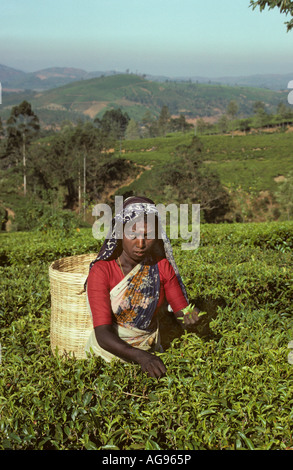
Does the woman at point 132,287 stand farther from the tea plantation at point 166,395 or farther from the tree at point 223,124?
the tree at point 223,124

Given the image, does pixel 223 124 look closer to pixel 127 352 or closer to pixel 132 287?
pixel 132 287

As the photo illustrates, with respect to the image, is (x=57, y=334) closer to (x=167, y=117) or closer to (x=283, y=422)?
(x=283, y=422)

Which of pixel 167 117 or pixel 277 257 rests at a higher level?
pixel 167 117

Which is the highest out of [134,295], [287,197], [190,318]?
[134,295]

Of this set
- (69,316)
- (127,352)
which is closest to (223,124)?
(69,316)

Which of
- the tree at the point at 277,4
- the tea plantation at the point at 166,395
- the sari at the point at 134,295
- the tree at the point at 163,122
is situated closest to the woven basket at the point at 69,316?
the tea plantation at the point at 166,395

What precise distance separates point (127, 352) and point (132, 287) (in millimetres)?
433

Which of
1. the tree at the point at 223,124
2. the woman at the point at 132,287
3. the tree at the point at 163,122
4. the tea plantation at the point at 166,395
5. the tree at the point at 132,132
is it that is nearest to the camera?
the tea plantation at the point at 166,395

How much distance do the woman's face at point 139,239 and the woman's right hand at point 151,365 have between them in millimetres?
620

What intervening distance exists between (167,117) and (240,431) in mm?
100906

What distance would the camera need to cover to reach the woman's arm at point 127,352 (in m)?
2.30

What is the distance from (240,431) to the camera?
75.6 inches

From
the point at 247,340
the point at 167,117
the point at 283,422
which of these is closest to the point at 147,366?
the point at 283,422

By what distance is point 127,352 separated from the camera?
7.68 ft
